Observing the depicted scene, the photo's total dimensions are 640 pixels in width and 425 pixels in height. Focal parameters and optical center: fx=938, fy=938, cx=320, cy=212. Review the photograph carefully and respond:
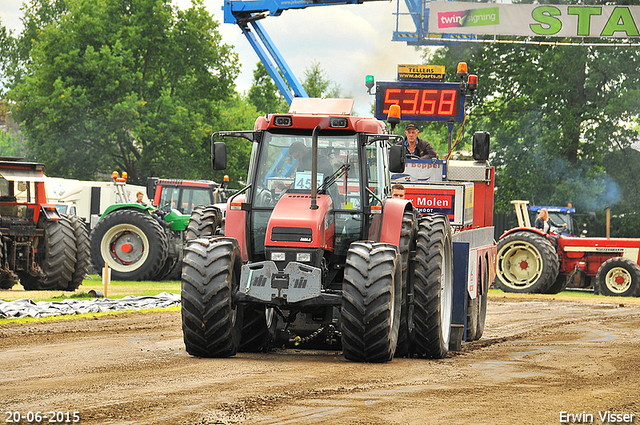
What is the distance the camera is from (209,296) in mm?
8422

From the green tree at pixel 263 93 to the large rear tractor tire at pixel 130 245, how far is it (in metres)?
35.5

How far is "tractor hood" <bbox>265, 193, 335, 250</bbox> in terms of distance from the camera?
28.3 ft

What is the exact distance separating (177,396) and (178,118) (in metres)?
33.9

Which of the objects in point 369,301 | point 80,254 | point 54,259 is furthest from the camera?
point 80,254

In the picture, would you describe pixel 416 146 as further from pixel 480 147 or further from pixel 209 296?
pixel 209 296

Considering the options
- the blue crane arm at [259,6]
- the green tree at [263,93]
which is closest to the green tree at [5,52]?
the green tree at [263,93]

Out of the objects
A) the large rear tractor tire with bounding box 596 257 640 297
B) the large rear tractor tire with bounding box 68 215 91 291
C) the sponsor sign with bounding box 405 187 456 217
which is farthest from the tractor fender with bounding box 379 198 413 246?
the large rear tractor tire with bounding box 596 257 640 297

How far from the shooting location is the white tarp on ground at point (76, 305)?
12.9m

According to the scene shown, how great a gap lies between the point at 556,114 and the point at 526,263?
11.9 m

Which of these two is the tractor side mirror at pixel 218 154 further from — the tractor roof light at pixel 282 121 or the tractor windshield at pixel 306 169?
the tractor roof light at pixel 282 121

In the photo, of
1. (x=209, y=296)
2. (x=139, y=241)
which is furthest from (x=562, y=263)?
(x=209, y=296)

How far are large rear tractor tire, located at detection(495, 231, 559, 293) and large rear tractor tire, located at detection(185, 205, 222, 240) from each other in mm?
13723

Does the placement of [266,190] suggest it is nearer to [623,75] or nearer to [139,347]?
[139,347]

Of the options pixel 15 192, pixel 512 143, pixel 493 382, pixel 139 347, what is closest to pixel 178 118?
pixel 512 143
